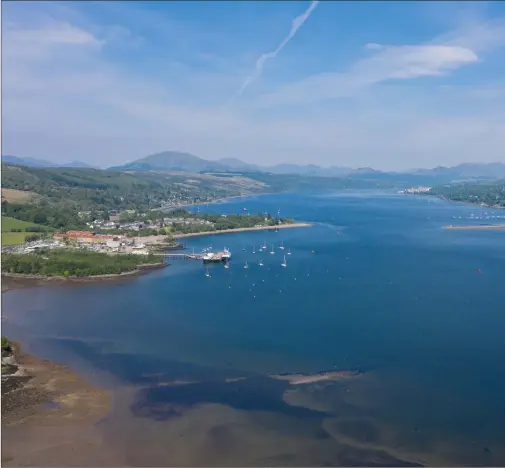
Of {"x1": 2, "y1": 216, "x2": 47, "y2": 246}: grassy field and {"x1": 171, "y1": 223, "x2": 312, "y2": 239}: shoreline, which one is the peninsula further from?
{"x1": 171, "y1": 223, "x2": 312, "y2": 239}: shoreline

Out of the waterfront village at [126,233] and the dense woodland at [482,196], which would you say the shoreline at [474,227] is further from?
the dense woodland at [482,196]

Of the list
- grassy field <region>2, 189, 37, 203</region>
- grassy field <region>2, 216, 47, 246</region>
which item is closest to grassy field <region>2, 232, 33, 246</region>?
grassy field <region>2, 216, 47, 246</region>

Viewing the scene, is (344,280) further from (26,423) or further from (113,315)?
(26,423)

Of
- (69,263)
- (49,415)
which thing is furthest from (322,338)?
(69,263)

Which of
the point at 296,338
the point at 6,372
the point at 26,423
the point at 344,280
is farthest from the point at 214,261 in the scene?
the point at 26,423

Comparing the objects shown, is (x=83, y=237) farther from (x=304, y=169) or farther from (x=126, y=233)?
(x=304, y=169)
